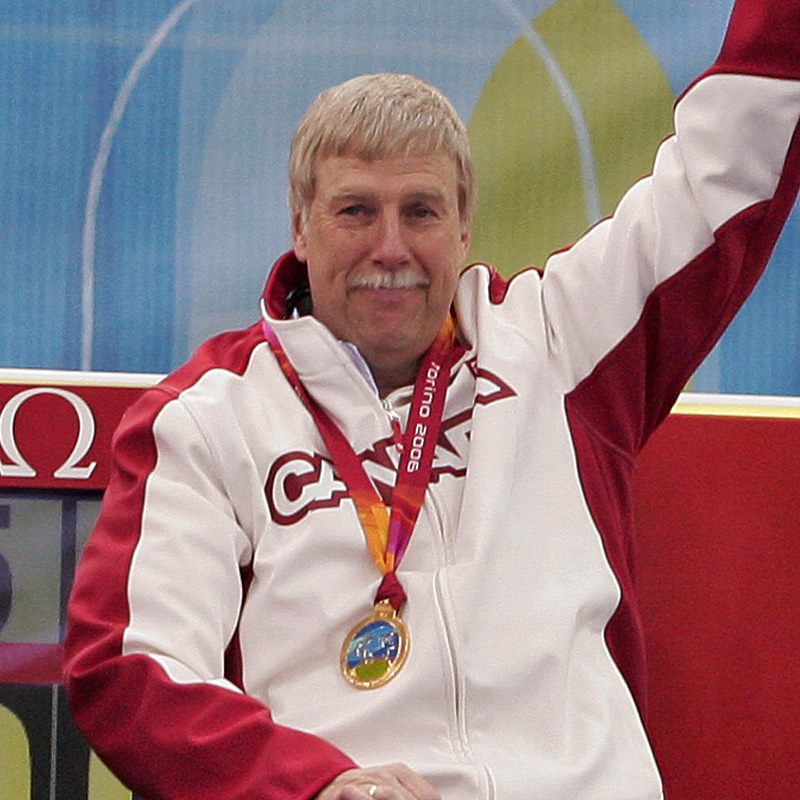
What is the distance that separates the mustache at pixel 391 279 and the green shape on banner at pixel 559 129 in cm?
48

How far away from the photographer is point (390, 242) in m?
1.61

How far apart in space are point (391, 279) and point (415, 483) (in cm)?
23

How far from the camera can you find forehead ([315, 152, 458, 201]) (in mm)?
1606

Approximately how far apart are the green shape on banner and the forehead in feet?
1.54

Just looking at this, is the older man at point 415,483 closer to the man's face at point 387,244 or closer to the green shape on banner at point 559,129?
the man's face at point 387,244

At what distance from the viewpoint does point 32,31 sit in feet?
6.89

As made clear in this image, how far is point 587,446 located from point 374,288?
0.94ft

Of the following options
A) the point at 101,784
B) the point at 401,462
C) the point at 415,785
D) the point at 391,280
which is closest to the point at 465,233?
the point at 391,280

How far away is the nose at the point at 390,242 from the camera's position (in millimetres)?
1607

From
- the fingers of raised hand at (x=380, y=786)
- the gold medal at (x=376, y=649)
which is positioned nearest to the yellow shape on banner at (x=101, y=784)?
the gold medal at (x=376, y=649)

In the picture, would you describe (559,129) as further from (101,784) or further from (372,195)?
(101,784)

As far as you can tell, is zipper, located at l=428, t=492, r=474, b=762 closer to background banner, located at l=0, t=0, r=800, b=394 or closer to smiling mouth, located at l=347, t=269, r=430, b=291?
smiling mouth, located at l=347, t=269, r=430, b=291

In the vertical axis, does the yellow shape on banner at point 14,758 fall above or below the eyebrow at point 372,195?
below

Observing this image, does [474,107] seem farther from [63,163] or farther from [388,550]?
[388,550]
